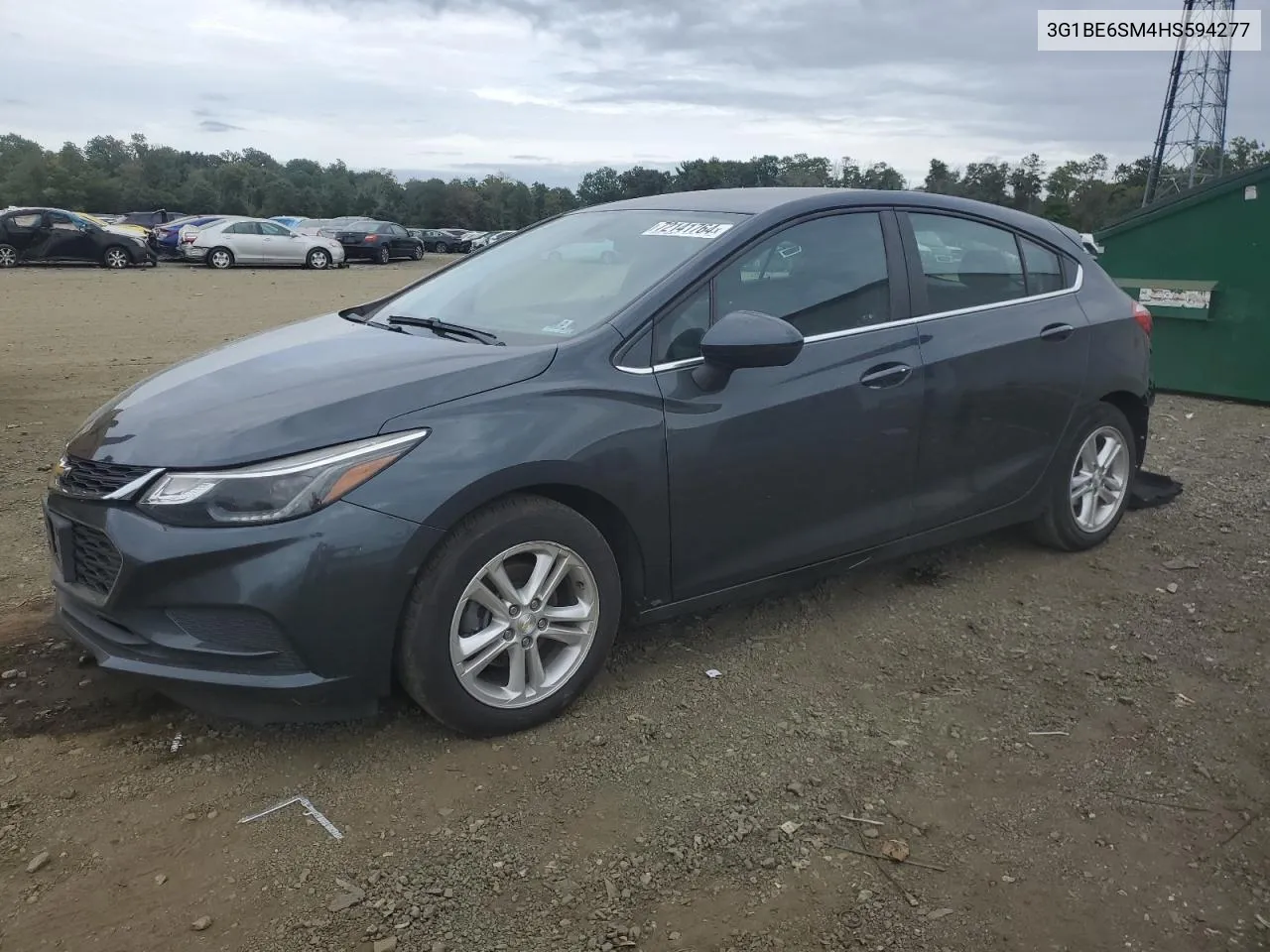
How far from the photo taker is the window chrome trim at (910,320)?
10.8ft

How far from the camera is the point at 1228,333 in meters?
→ 8.20

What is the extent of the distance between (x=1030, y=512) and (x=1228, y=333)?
191 inches

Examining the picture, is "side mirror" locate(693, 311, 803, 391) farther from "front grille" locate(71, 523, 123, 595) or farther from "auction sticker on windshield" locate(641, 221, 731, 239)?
"front grille" locate(71, 523, 123, 595)

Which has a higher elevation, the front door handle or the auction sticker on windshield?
the auction sticker on windshield

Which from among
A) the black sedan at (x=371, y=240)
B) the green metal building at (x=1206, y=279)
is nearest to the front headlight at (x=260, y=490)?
the green metal building at (x=1206, y=279)

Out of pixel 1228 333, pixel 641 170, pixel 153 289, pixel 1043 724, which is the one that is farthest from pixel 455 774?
pixel 153 289

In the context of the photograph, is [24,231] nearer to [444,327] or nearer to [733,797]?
[444,327]

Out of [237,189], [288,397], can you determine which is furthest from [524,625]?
[237,189]

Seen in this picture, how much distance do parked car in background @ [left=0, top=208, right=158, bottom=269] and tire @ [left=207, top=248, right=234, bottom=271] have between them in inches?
88.8

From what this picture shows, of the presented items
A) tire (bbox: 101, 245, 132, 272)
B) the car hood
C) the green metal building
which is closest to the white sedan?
tire (bbox: 101, 245, 132, 272)

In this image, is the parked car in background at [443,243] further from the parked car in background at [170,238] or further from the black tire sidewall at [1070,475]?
the black tire sidewall at [1070,475]

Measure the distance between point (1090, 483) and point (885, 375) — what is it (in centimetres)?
166

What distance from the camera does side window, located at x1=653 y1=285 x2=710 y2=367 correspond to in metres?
3.32

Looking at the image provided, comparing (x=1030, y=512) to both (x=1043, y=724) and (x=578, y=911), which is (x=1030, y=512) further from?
(x=578, y=911)
